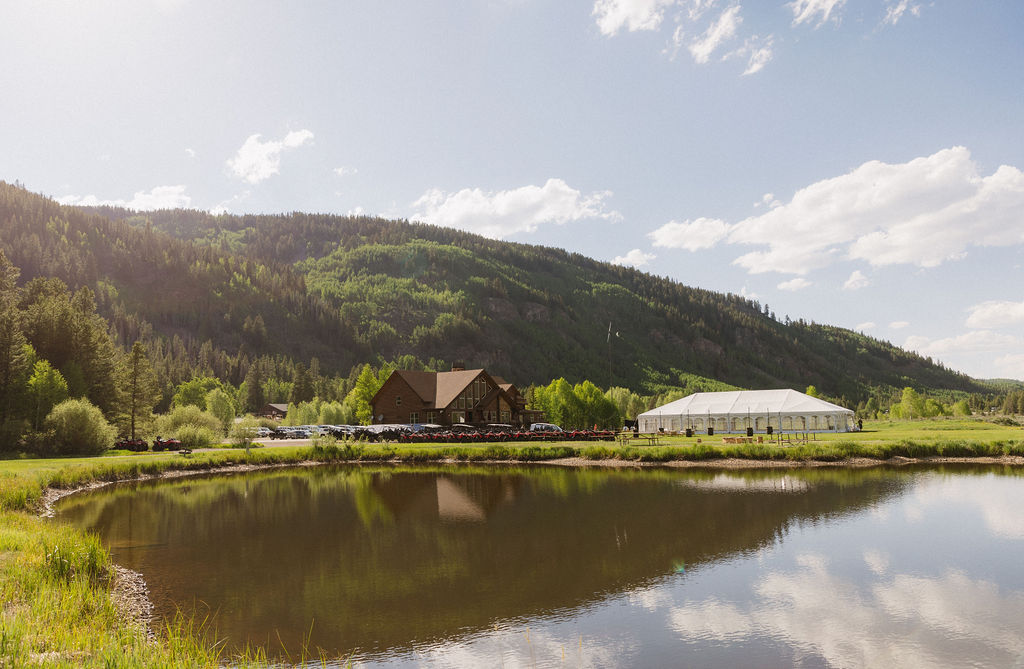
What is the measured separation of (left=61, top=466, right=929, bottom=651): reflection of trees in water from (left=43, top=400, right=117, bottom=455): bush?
765 inches

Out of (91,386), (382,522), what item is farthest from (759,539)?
(91,386)

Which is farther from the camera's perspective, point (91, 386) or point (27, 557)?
point (91, 386)

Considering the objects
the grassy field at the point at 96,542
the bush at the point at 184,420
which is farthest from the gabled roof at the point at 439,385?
the grassy field at the point at 96,542

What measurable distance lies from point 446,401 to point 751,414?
41879 mm

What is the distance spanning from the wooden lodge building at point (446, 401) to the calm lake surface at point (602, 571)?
48.9 metres

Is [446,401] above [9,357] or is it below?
below

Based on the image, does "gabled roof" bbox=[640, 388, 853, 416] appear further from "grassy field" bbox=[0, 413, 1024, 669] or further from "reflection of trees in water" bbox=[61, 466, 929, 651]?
"reflection of trees in water" bbox=[61, 466, 929, 651]

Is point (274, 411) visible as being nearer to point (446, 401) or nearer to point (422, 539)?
point (446, 401)

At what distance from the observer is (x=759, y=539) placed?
23.5 metres

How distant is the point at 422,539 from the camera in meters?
24.9

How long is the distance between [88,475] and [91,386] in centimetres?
2728

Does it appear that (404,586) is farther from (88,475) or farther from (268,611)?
(88,475)

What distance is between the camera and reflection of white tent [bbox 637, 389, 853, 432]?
259 feet

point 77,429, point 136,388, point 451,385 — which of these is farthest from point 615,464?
point 136,388
